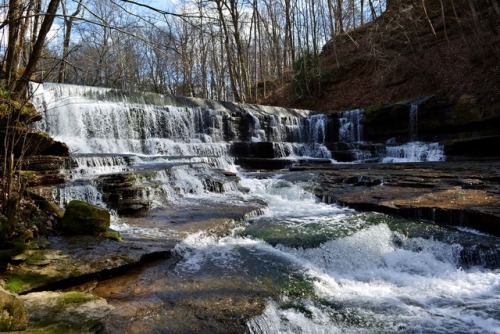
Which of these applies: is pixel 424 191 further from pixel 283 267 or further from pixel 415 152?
pixel 415 152

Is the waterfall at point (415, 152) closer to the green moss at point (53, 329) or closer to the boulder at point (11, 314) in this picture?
the green moss at point (53, 329)

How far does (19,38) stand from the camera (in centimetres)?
559

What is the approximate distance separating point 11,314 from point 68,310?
20.8 inches

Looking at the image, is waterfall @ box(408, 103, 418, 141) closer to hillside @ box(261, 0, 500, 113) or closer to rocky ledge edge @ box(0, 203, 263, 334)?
hillside @ box(261, 0, 500, 113)

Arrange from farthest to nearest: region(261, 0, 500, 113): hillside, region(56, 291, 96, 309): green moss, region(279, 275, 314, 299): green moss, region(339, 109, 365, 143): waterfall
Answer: region(339, 109, 365, 143): waterfall < region(261, 0, 500, 113): hillside < region(279, 275, 314, 299): green moss < region(56, 291, 96, 309): green moss

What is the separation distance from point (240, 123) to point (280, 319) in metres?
14.0

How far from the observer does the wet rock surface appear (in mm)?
6375

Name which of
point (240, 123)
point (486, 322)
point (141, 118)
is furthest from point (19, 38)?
point (240, 123)

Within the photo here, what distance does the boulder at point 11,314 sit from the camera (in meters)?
2.81

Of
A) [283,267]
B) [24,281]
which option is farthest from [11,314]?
[283,267]

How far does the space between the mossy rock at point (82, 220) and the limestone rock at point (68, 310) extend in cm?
183

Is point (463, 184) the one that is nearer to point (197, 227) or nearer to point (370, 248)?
point (370, 248)

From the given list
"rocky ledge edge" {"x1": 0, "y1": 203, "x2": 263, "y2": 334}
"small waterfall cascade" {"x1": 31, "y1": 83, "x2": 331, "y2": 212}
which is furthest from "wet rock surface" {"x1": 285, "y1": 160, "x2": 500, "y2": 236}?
"rocky ledge edge" {"x1": 0, "y1": 203, "x2": 263, "y2": 334}

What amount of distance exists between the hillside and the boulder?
15.5 m
